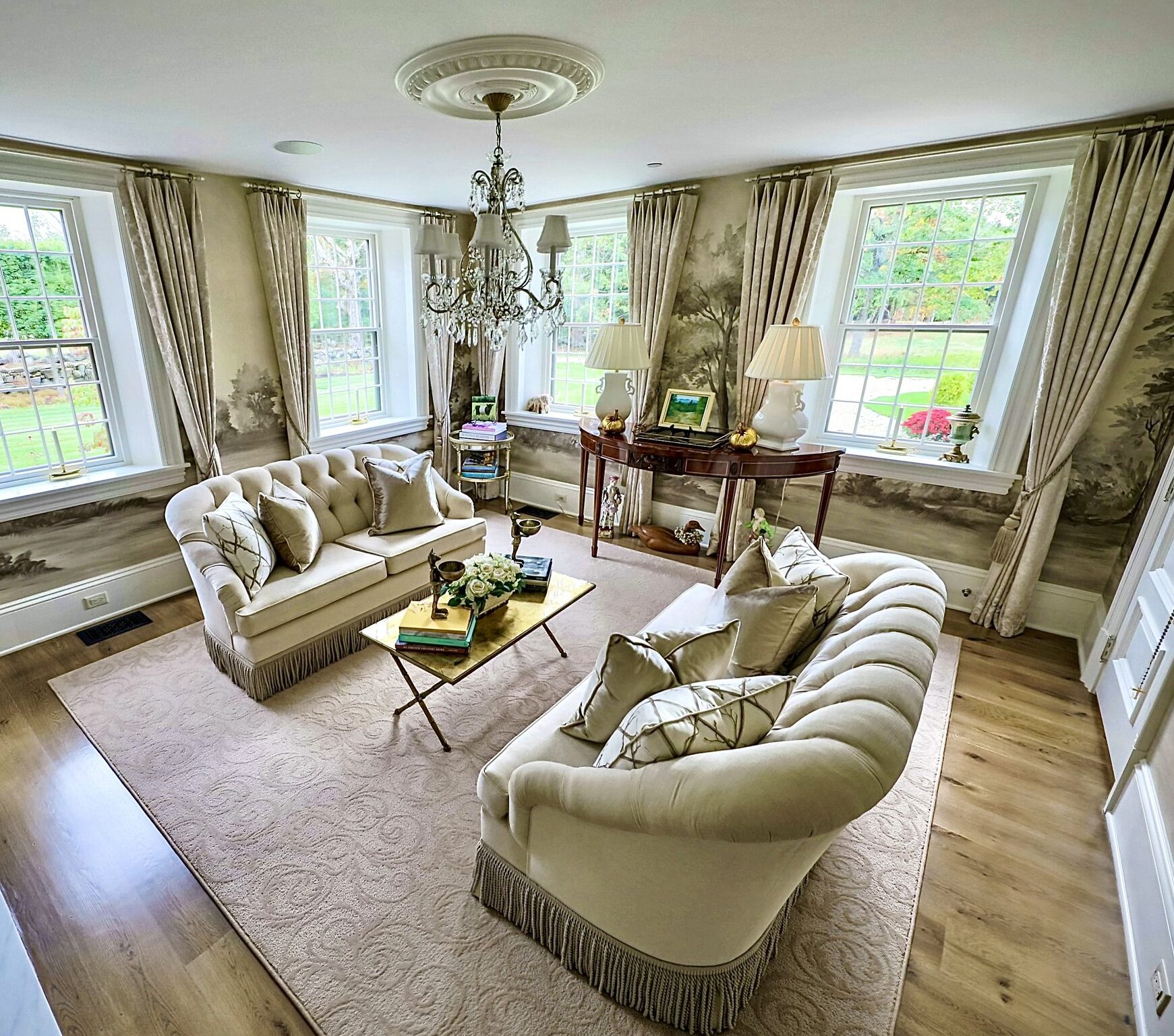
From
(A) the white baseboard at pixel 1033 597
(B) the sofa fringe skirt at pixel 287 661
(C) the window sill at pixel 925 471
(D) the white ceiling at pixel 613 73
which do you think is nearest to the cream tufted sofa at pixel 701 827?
(B) the sofa fringe skirt at pixel 287 661

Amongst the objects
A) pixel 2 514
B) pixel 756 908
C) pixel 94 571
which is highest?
pixel 2 514

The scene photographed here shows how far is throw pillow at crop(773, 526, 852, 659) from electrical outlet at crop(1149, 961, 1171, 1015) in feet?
3.74

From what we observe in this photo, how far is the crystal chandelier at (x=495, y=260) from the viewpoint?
7.18 feet

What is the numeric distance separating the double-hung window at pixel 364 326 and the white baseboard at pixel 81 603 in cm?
133

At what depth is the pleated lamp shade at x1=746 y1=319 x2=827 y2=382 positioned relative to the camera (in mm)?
3260

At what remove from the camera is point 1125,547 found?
2.99m

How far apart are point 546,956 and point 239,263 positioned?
13.9 feet

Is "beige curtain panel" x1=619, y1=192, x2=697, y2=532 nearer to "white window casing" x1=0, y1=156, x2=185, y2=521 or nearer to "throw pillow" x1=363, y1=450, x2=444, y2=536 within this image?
"throw pillow" x1=363, y1=450, x2=444, y2=536

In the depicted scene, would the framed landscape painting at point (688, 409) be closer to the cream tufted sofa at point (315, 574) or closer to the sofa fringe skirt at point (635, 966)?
the cream tufted sofa at point (315, 574)

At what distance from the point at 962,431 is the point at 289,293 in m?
4.51

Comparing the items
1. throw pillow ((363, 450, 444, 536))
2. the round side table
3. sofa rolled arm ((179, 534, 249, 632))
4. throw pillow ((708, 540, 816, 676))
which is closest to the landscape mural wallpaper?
the round side table

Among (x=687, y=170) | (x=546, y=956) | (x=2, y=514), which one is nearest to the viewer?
(x=546, y=956)

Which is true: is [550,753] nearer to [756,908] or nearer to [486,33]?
[756,908]

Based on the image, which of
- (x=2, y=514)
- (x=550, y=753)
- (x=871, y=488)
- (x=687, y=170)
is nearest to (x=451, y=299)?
(x=550, y=753)
